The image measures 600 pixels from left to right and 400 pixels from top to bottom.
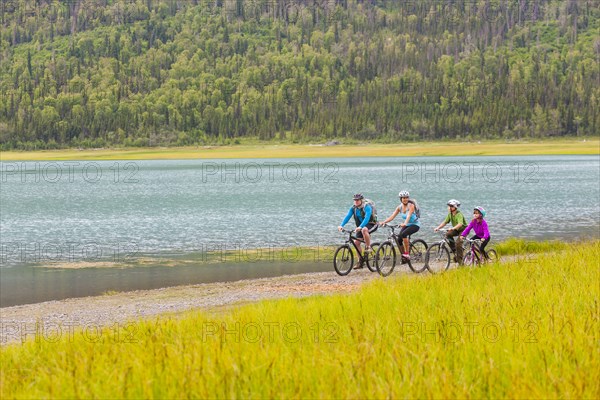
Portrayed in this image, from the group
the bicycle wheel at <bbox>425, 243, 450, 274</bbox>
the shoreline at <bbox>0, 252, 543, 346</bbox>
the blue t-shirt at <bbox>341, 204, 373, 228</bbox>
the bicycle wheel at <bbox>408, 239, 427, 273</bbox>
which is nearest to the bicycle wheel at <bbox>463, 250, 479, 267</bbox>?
the bicycle wheel at <bbox>425, 243, 450, 274</bbox>

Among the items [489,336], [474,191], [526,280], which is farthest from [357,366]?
[474,191]

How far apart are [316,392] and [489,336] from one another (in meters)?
2.75

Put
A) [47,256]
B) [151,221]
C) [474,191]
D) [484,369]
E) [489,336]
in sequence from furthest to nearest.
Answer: [474,191]
[151,221]
[47,256]
[489,336]
[484,369]

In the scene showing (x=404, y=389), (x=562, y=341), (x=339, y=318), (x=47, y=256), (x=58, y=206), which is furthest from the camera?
(x=58, y=206)

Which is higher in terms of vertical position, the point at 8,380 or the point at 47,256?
the point at 8,380

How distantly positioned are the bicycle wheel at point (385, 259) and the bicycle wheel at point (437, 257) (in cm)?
135

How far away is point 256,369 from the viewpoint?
665cm

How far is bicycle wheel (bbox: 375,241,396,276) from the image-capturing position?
81.7 feet

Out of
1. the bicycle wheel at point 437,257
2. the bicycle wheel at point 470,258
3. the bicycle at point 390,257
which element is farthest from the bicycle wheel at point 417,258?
the bicycle wheel at point 470,258

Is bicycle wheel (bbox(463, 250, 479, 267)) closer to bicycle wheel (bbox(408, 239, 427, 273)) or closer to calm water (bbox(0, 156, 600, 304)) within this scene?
bicycle wheel (bbox(408, 239, 427, 273))

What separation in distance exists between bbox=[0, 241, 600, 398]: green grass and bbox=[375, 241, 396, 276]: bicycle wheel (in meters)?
13.4

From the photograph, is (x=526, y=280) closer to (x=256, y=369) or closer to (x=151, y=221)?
(x=256, y=369)

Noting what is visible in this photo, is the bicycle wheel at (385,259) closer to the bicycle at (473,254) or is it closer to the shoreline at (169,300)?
the shoreline at (169,300)

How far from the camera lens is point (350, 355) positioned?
7.07 m
